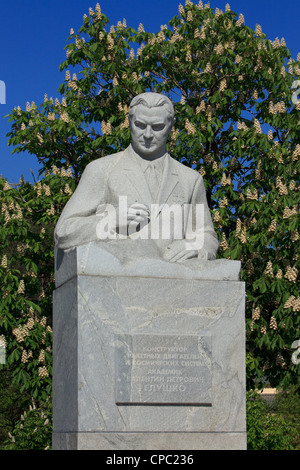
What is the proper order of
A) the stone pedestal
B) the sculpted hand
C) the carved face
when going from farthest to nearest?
the carved face
the sculpted hand
the stone pedestal

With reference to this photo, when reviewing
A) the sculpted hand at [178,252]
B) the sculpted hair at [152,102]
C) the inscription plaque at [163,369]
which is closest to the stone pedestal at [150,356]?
the inscription plaque at [163,369]

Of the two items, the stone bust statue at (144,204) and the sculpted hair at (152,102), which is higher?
the sculpted hair at (152,102)

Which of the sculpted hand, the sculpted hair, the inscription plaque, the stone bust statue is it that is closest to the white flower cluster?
the stone bust statue

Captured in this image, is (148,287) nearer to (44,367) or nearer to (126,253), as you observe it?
(126,253)

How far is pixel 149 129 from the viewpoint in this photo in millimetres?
7680

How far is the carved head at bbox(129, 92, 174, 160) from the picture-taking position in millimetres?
7691

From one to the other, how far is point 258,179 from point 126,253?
21.2 ft

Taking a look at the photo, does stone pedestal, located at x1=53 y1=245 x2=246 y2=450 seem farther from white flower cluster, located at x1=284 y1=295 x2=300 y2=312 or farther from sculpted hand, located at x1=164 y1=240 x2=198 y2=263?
white flower cluster, located at x1=284 y1=295 x2=300 y2=312

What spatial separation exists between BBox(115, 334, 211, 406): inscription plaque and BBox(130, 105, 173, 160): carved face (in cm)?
179

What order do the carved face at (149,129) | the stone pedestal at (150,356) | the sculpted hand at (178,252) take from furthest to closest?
the carved face at (149,129) → the sculpted hand at (178,252) → the stone pedestal at (150,356)

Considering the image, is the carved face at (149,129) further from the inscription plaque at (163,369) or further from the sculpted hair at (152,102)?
the inscription plaque at (163,369)

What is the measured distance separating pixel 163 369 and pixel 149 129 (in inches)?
84.6

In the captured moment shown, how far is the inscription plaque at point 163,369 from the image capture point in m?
6.81

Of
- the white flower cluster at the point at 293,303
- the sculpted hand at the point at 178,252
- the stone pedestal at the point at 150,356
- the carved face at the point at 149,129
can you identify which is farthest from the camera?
the white flower cluster at the point at 293,303
